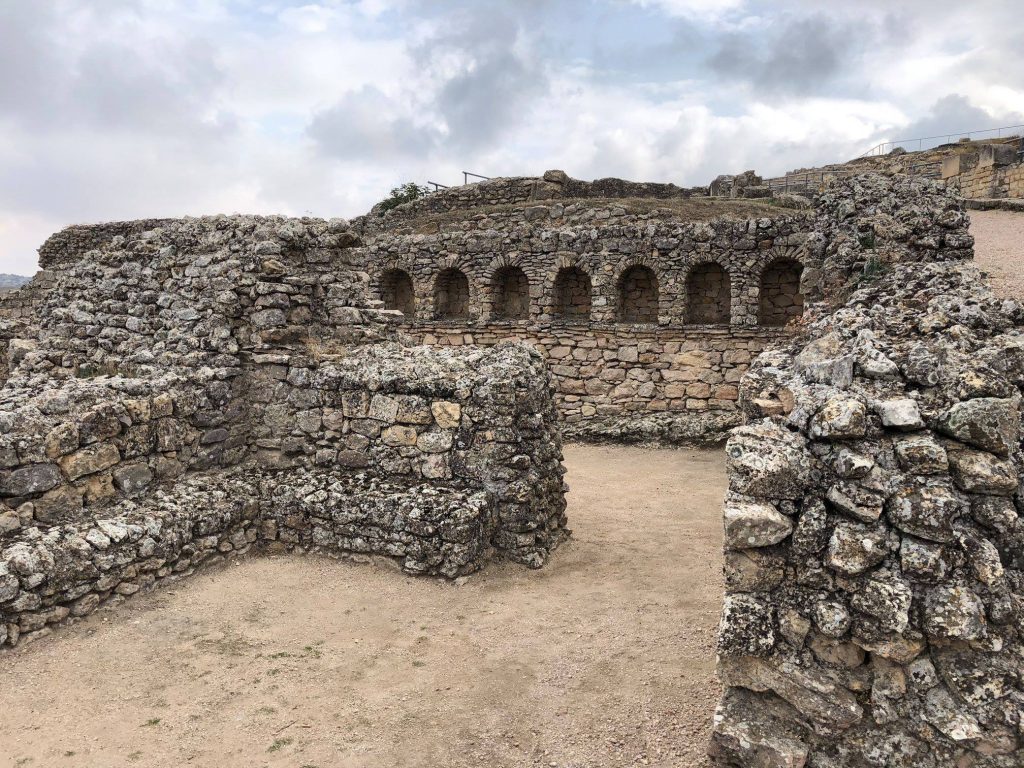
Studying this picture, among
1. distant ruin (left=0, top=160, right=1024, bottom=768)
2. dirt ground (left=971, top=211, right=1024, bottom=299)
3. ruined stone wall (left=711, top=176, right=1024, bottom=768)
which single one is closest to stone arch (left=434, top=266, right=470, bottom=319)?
distant ruin (left=0, top=160, right=1024, bottom=768)

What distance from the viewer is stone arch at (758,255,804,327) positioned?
12445 mm

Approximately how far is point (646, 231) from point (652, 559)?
7.93 meters

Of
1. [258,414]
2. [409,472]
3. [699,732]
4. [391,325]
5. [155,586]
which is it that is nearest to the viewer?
[699,732]

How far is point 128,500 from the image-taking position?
18.7 ft

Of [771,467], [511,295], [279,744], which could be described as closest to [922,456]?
[771,467]

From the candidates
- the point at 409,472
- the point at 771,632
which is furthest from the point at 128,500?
the point at 771,632

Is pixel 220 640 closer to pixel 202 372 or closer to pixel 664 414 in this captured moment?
pixel 202 372

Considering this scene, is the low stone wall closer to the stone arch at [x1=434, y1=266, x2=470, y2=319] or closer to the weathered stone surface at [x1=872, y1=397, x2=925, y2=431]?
the stone arch at [x1=434, y1=266, x2=470, y2=319]

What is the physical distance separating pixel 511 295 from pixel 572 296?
137cm

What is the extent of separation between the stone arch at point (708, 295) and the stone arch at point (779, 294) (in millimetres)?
623

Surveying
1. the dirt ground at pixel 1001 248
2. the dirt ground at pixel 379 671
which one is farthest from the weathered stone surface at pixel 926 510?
the dirt ground at pixel 1001 248

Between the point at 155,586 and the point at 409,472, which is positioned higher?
the point at 409,472

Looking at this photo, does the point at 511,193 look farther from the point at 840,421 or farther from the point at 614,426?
the point at 840,421

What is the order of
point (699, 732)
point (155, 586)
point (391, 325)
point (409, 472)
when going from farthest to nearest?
point (391, 325) < point (409, 472) < point (155, 586) < point (699, 732)
